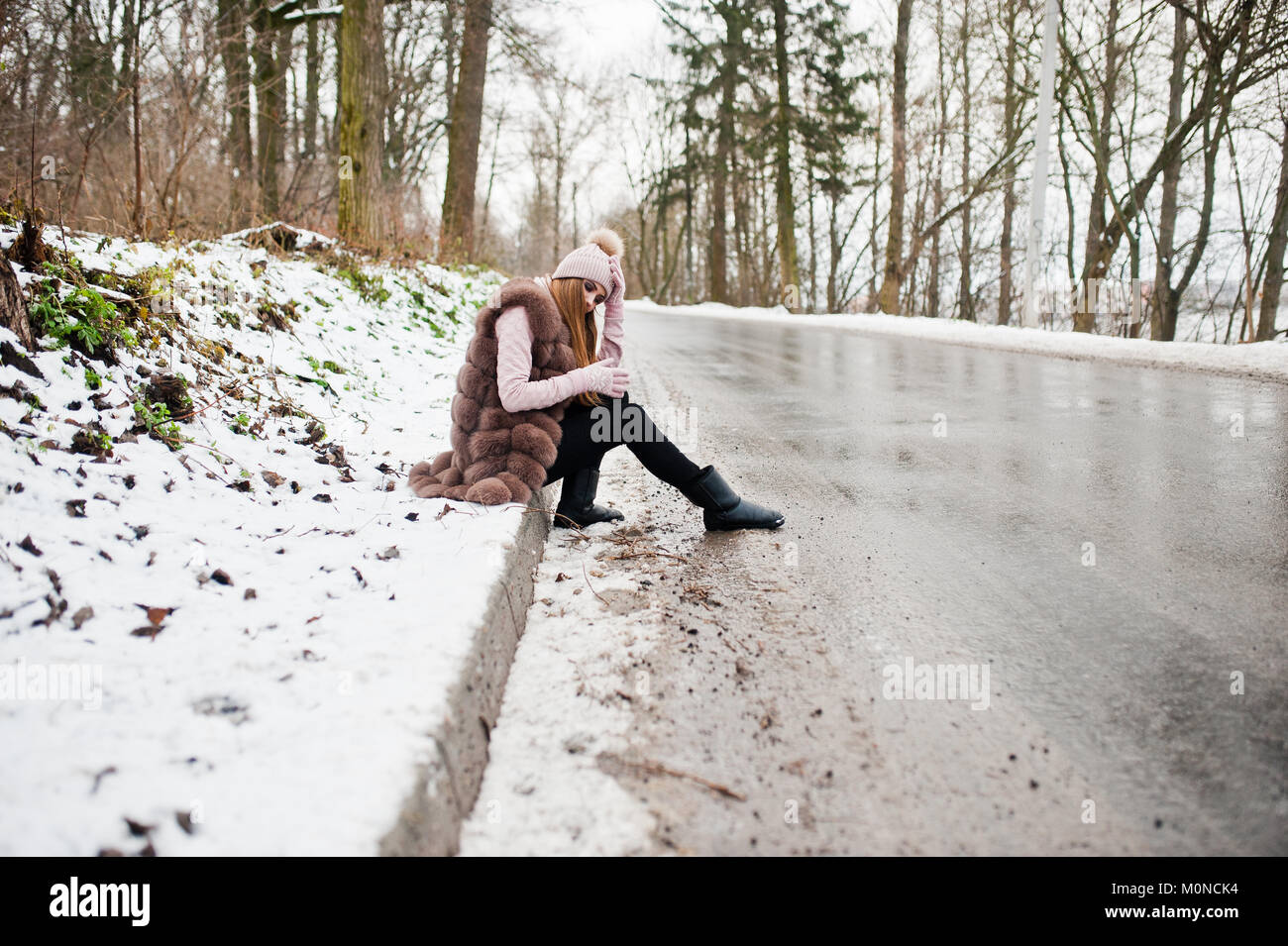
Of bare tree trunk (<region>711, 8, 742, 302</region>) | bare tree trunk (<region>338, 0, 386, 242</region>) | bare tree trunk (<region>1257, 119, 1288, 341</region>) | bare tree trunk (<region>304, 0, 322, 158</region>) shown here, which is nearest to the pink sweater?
bare tree trunk (<region>338, 0, 386, 242</region>)

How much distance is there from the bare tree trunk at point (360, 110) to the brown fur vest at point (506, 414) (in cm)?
643

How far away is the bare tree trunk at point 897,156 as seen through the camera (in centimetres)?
2062

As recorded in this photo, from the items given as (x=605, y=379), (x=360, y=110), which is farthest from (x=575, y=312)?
(x=360, y=110)

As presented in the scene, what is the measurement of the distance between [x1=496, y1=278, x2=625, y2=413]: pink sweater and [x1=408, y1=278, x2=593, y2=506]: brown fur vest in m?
0.05

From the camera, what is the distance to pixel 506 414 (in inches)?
140

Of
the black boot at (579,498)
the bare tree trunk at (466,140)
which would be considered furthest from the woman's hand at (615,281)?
the bare tree trunk at (466,140)

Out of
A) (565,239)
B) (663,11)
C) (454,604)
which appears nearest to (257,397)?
(454,604)

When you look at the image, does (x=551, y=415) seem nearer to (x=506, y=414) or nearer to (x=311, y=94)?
(x=506, y=414)

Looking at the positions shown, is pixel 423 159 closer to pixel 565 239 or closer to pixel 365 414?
pixel 565 239

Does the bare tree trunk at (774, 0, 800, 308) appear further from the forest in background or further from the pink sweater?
the pink sweater

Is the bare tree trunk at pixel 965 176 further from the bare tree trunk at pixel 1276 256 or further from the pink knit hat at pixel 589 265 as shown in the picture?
the pink knit hat at pixel 589 265

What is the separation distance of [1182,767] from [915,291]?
38.6 metres

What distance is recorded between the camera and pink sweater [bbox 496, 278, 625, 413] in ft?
11.3

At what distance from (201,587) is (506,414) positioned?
4.78 ft
